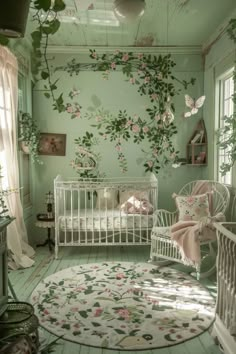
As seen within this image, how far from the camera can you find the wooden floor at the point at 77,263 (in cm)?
202

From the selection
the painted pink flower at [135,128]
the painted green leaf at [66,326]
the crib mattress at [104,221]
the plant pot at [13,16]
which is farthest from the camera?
the painted pink flower at [135,128]

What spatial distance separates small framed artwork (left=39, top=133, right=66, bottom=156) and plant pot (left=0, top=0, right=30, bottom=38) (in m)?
3.23

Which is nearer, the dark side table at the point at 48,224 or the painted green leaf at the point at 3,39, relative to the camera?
the painted green leaf at the point at 3,39

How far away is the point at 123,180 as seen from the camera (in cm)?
447

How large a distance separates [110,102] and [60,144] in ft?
2.83

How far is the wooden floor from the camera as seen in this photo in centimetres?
202

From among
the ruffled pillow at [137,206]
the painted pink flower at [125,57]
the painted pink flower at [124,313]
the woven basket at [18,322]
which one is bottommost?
the painted pink flower at [124,313]

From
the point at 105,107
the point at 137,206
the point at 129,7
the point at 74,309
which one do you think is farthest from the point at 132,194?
the point at 129,7

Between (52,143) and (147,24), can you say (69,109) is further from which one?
(147,24)

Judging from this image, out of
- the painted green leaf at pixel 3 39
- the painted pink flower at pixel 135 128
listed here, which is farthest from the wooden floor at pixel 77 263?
the painted green leaf at pixel 3 39

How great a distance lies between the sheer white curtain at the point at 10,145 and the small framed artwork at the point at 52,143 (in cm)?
81

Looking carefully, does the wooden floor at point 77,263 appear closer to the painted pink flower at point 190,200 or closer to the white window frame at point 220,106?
the painted pink flower at point 190,200

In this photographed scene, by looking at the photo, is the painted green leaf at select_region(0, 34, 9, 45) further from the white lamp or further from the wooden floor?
the wooden floor

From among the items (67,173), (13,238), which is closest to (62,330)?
(13,238)
